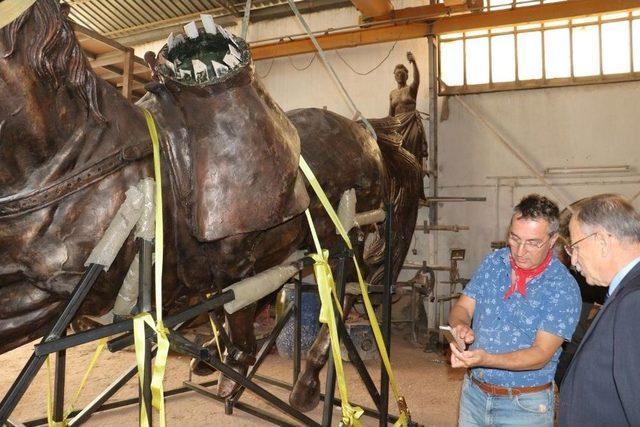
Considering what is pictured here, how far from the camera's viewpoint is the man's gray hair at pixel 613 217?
1427mm

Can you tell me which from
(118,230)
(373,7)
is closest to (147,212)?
(118,230)

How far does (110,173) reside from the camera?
1.62m

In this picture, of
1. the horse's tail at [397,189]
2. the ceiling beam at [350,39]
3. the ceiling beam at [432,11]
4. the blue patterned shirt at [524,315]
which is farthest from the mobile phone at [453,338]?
the ceiling beam at [350,39]

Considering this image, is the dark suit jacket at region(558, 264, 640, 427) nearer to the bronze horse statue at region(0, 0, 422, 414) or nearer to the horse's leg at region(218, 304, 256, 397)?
the bronze horse statue at region(0, 0, 422, 414)

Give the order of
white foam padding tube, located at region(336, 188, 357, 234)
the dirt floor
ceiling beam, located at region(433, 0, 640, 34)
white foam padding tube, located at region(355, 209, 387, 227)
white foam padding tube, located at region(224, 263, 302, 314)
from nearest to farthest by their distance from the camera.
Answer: white foam padding tube, located at region(224, 263, 302, 314)
white foam padding tube, located at region(336, 188, 357, 234)
white foam padding tube, located at region(355, 209, 387, 227)
the dirt floor
ceiling beam, located at region(433, 0, 640, 34)

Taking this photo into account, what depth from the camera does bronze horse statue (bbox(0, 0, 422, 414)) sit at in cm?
145

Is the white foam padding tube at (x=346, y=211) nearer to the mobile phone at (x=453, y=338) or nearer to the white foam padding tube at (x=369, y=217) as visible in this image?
the white foam padding tube at (x=369, y=217)

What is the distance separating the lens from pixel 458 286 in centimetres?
743

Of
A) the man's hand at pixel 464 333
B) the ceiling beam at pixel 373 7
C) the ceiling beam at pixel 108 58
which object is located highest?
the ceiling beam at pixel 373 7

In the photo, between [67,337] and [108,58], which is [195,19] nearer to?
[108,58]

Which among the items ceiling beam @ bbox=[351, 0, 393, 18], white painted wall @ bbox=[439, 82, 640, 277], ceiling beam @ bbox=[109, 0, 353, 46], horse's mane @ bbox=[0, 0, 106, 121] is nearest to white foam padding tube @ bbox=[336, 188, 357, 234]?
horse's mane @ bbox=[0, 0, 106, 121]

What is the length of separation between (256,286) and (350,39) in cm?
643

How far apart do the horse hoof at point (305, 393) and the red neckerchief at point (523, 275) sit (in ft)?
5.86

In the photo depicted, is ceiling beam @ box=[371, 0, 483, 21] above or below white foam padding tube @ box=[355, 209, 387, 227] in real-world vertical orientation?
above
